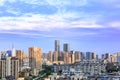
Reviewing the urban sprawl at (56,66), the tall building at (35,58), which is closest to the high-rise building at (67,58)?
the urban sprawl at (56,66)

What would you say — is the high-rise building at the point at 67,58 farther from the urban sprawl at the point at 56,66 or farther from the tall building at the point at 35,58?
the tall building at the point at 35,58

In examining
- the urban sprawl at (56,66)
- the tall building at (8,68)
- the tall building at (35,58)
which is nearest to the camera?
the urban sprawl at (56,66)

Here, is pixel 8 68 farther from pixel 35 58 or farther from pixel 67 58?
pixel 67 58

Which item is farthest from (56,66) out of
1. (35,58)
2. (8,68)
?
(8,68)

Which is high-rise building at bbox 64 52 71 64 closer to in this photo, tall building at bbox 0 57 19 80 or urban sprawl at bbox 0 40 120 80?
urban sprawl at bbox 0 40 120 80

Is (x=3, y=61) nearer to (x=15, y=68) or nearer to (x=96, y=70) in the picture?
(x=15, y=68)

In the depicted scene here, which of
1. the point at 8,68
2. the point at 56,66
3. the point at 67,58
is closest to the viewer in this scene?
the point at 8,68

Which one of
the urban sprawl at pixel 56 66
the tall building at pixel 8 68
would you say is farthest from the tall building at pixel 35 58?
the tall building at pixel 8 68

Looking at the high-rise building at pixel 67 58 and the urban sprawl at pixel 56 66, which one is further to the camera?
the high-rise building at pixel 67 58

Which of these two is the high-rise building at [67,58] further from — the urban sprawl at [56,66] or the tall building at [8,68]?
the tall building at [8,68]

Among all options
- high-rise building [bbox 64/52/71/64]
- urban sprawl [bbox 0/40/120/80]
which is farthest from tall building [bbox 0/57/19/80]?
high-rise building [bbox 64/52/71/64]

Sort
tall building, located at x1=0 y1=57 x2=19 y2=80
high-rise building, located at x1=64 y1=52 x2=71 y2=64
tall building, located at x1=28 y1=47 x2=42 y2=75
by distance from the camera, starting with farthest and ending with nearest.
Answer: high-rise building, located at x1=64 y1=52 x2=71 y2=64
tall building, located at x1=28 y1=47 x2=42 y2=75
tall building, located at x1=0 y1=57 x2=19 y2=80

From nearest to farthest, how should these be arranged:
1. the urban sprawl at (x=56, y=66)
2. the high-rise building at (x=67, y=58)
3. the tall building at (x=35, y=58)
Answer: the urban sprawl at (x=56, y=66) < the tall building at (x=35, y=58) < the high-rise building at (x=67, y=58)
